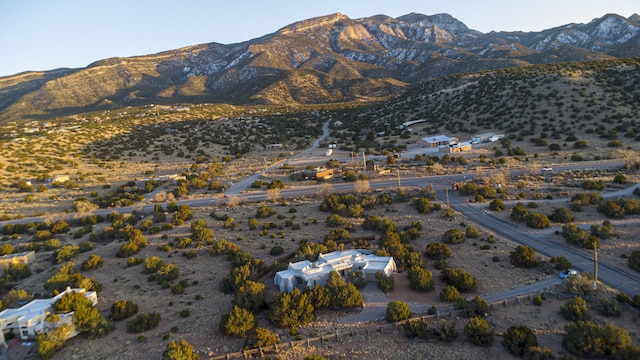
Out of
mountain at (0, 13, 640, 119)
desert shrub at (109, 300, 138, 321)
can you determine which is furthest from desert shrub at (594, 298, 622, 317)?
mountain at (0, 13, 640, 119)

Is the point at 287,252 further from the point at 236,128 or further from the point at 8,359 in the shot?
the point at 236,128

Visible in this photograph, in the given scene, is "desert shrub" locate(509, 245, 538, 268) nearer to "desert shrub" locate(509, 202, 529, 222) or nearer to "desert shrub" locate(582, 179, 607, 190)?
"desert shrub" locate(509, 202, 529, 222)

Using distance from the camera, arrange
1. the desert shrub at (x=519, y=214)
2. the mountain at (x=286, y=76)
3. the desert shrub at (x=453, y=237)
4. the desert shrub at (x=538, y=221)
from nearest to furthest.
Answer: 1. the desert shrub at (x=453, y=237)
2. the desert shrub at (x=538, y=221)
3. the desert shrub at (x=519, y=214)
4. the mountain at (x=286, y=76)

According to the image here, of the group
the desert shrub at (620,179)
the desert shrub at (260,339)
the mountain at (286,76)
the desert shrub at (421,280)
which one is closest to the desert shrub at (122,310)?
the desert shrub at (260,339)

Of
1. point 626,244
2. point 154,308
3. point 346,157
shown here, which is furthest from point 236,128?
point 626,244

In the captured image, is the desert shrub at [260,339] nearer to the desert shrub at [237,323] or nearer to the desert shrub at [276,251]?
the desert shrub at [237,323]

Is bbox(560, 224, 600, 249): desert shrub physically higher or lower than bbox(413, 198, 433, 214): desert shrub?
lower
